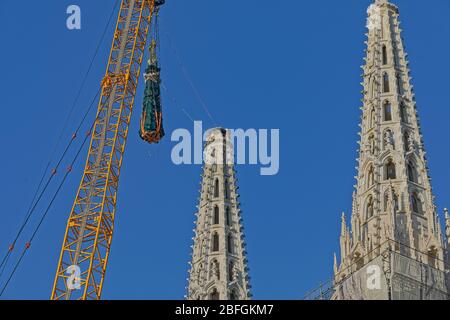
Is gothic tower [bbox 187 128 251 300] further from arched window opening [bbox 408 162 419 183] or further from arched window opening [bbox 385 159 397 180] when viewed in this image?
arched window opening [bbox 408 162 419 183]

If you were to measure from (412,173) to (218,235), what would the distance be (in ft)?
64.4

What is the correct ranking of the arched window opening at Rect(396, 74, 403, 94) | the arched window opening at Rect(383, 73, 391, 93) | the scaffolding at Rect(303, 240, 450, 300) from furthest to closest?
the arched window opening at Rect(383, 73, 391, 93) → the arched window opening at Rect(396, 74, 403, 94) → the scaffolding at Rect(303, 240, 450, 300)

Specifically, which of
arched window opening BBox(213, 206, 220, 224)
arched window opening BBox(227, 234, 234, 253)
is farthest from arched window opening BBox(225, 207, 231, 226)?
arched window opening BBox(227, 234, 234, 253)

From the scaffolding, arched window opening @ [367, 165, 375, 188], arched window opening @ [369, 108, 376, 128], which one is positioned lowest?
the scaffolding

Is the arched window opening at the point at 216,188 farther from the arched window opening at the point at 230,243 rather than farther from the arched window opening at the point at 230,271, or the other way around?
the arched window opening at the point at 230,271

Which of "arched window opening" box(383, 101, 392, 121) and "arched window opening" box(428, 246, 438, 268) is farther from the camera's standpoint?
A: "arched window opening" box(383, 101, 392, 121)

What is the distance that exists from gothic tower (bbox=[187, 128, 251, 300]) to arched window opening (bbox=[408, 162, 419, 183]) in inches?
664

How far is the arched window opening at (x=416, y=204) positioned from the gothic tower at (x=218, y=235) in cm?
1683

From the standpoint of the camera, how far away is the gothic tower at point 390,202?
82625 millimetres

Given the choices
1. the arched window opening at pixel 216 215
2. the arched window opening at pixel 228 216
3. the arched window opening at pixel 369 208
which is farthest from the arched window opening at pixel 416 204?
the arched window opening at pixel 216 215

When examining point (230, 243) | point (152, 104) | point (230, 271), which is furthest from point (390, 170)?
point (152, 104)

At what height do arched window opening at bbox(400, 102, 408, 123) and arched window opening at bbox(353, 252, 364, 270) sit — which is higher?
arched window opening at bbox(400, 102, 408, 123)

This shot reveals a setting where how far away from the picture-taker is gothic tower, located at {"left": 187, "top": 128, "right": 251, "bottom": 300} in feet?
326
